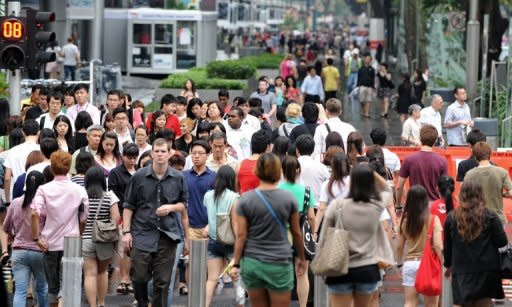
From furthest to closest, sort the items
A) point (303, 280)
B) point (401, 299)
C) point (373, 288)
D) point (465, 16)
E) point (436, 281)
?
point (465, 16), point (401, 299), point (303, 280), point (436, 281), point (373, 288)

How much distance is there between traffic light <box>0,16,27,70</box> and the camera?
17969 mm

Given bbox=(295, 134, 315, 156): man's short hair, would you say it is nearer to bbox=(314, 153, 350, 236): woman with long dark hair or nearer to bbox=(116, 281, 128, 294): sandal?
bbox=(314, 153, 350, 236): woman with long dark hair

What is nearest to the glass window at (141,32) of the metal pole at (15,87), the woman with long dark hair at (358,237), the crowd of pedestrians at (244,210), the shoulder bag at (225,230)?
the metal pole at (15,87)

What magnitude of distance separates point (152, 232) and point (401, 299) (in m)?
3.46

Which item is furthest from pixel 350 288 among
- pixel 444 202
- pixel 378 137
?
pixel 378 137

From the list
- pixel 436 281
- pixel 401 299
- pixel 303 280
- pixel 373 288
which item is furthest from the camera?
pixel 401 299

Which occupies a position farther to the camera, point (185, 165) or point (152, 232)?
point (185, 165)

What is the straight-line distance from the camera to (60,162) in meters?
12.0

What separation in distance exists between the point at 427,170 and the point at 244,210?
514 cm

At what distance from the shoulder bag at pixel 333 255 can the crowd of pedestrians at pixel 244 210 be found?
0.05m

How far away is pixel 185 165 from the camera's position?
15148mm

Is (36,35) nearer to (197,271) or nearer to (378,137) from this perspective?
(378,137)

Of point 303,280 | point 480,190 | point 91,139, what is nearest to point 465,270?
point 480,190

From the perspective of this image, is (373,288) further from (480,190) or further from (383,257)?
(480,190)
